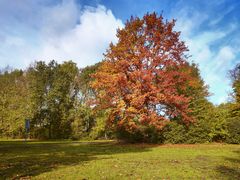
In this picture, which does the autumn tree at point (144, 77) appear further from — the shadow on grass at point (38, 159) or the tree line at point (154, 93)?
the shadow on grass at point (38, 159)

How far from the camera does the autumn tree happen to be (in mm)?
22719

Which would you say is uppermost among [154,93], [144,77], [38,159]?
[144,77]

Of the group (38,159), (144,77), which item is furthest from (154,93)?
(38,159)

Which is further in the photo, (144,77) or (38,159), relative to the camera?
(144,77)

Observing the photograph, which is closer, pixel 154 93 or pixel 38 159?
pixel 38 159

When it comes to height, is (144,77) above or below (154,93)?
above

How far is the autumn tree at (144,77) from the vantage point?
22719 millimetres

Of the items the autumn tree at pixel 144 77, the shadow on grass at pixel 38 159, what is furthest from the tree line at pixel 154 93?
the shadow on grass at pixel 38 159

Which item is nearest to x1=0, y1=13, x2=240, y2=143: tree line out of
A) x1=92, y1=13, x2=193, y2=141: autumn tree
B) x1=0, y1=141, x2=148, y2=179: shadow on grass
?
x1=92, y1=13, x2=193, y2=141: autumn tree

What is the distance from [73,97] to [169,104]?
25.1 metres

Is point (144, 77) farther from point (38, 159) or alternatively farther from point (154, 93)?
point (38, 159)

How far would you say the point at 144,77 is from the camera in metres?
22.2

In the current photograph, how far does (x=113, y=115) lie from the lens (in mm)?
25109

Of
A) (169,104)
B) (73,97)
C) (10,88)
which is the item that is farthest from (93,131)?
(169,104)
